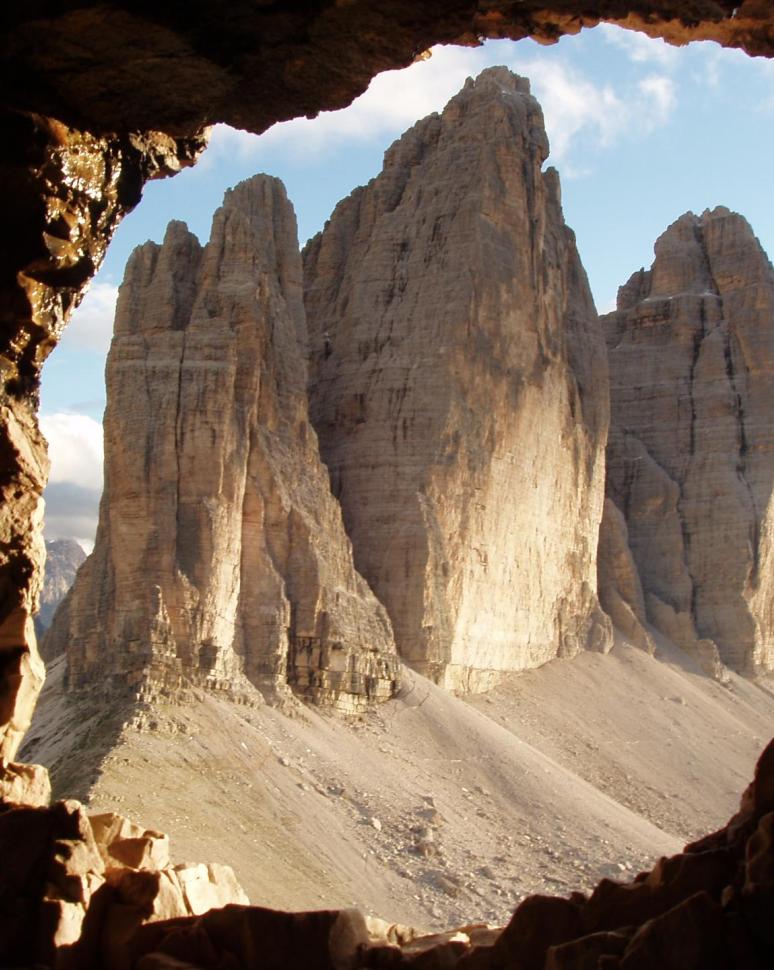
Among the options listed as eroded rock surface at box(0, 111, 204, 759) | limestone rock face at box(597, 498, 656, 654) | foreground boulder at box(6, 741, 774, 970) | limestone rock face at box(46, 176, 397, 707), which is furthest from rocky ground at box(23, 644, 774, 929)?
eroded rock surface at box(0, 111, 204, 759)

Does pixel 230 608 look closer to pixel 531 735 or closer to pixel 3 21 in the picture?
pixel 531 735

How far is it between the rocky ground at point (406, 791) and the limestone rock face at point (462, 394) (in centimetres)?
371

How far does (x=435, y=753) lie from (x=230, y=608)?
289 inches

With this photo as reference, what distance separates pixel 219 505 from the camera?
38125 mm

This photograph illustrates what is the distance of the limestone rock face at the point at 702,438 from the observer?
65.8 metres

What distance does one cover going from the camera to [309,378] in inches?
2002

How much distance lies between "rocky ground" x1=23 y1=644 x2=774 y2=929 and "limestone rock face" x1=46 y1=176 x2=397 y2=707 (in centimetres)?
163

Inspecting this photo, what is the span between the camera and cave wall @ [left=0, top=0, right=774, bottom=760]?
33.5 feet

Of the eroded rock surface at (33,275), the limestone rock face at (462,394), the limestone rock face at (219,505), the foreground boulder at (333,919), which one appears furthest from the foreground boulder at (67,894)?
the limestone rock face at (462,394)

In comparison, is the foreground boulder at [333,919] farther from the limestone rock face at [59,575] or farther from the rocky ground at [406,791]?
the limestone rock face at [59,575]

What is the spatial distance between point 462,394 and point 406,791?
16.6 meters

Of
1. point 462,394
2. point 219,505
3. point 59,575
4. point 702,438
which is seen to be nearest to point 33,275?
point 219,505

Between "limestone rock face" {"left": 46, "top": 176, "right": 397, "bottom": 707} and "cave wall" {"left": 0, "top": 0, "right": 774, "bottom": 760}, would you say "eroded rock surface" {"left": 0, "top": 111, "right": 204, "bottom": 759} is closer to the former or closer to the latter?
"cave wall" {"left": 0, "top": 0, "right": 774, "bottom": 760}

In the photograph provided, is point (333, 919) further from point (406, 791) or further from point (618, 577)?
point (618, 577)
